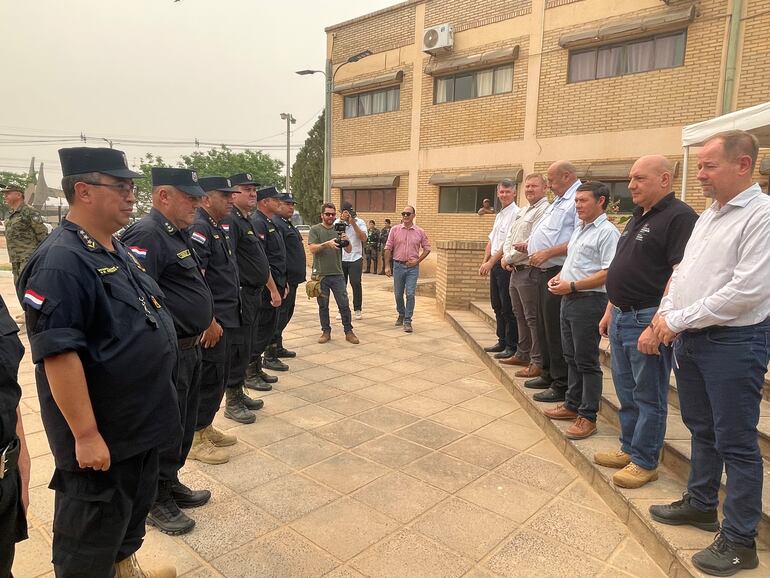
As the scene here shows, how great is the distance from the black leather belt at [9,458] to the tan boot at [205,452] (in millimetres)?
1955

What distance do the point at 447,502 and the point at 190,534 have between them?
1452 mm

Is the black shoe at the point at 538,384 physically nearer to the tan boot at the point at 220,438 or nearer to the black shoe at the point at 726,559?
the black shoe at the point at 726,559

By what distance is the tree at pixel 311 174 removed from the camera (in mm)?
24438

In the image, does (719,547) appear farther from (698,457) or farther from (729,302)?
(729,302)

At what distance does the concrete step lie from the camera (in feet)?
7.81

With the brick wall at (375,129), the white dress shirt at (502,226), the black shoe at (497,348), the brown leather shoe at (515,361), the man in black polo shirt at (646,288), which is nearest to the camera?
the man in black polo shirt at (646,288)

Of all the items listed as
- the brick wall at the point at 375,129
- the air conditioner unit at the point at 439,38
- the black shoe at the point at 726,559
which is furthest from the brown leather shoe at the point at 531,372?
the brick wall at the point at 375,129

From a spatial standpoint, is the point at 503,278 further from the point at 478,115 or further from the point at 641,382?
the point at 478,115

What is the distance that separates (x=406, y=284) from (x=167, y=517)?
5599 millimetres

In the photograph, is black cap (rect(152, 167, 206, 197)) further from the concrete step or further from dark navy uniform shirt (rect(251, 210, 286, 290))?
the concrete step

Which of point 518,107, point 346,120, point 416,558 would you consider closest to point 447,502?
point 416,558

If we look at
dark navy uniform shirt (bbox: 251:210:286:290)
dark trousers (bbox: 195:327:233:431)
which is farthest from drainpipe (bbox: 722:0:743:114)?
dark trousers (bbox: 195:327:233:431)

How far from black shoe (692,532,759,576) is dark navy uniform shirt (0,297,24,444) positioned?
2.74 m

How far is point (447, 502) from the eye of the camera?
3.02 m
